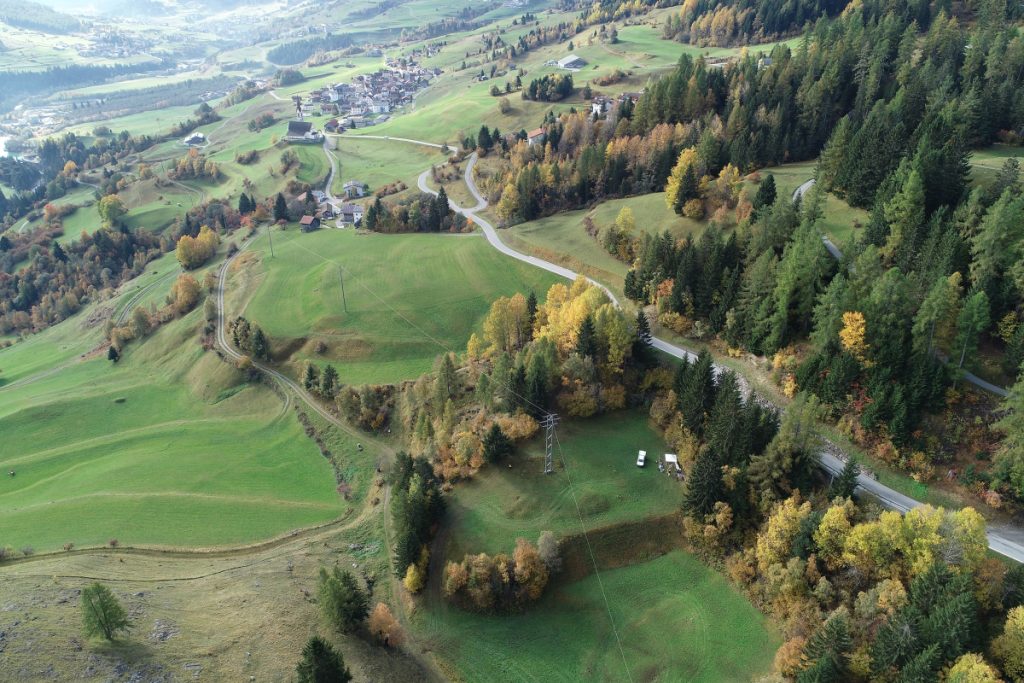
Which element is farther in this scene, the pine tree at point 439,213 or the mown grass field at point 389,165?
the mown grass field at point 389,165

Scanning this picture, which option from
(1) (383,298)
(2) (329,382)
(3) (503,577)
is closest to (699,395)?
(3) (503,577)

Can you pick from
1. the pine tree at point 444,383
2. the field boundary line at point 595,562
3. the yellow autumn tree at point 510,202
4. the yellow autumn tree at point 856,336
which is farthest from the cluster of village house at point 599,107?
the field boundary line at point 595,562

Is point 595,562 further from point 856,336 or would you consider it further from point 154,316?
point 154,316

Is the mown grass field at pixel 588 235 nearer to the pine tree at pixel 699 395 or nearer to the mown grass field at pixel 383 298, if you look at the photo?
the mown grass field at pixel 383 298

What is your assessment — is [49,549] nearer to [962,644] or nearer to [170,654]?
[170,654]

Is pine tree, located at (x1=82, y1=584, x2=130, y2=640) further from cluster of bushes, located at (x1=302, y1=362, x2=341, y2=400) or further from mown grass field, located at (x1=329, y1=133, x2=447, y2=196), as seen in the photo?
mown grass field, located at (x1=329, y1=133, x2=447, y2=196)

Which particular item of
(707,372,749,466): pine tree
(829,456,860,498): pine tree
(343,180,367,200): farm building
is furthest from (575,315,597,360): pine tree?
(343,180,367,200): farm building

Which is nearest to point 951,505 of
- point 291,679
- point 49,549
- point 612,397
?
point 612,397
